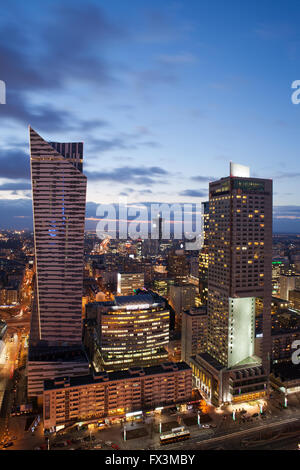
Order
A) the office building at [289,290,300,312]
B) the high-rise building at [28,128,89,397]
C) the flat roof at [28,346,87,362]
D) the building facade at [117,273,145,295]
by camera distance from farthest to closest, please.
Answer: the building facade at [117,273,145,295] < the office building at [289,290,300,312] < the high-rise building at [28,128,89,397] < the flat roof at [28,346,87,362]

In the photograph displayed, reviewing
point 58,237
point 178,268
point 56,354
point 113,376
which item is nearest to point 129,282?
point 178,268

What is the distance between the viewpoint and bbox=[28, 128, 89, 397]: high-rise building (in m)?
75.4

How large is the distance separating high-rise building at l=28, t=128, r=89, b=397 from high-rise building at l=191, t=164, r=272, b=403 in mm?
32530

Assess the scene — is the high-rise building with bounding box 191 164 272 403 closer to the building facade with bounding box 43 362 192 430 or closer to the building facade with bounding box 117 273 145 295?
the building facade with bounding box 43 362 192 430

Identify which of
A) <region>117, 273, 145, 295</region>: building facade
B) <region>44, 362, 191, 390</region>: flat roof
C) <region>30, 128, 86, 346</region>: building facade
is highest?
<region>30, 128, 86, 346</region>: building facade

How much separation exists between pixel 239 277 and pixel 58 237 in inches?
1673

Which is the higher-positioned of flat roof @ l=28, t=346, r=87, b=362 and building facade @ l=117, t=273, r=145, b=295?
building facade @ l=117, t=273, r=145, b=295

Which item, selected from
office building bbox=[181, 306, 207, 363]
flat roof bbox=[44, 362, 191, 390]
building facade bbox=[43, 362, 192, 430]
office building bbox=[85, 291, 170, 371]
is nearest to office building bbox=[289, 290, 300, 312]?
office building bbox=[181, 306, 207, 363]

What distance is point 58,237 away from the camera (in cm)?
7600

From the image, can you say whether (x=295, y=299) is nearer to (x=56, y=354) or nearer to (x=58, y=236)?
(x=56, y=354)

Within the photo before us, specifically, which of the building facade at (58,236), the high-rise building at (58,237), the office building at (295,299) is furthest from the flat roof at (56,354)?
the office building at (295,299)

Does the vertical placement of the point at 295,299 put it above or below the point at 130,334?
below

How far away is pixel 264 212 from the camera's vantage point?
213ft

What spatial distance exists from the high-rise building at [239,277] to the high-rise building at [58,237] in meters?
32.5
